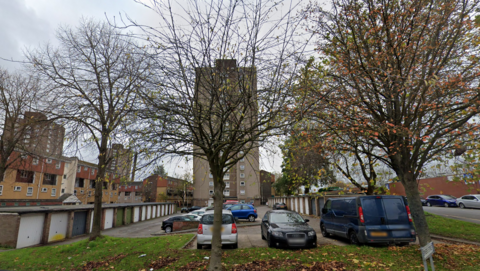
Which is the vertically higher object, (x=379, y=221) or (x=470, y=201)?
(x=379, y=221)

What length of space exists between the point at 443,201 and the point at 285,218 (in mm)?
30380

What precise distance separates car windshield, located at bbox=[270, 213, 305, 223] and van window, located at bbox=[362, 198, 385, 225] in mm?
2356

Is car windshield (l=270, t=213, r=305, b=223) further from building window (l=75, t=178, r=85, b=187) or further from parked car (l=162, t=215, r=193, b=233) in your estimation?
building window (l=75, t=178, r=85, b=187)

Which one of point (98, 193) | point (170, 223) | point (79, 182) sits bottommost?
point (170, 223)

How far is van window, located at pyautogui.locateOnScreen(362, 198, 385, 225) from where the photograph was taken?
343 inches

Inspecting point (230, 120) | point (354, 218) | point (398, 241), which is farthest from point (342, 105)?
point (398, 241)

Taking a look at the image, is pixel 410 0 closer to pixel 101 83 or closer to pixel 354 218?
pixel 354 218

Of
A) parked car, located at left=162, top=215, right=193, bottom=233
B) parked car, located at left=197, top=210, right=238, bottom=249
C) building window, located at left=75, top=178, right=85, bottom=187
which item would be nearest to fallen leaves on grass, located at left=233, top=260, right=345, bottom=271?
parked car, located at left=197, top=210, right=238, bottom=249

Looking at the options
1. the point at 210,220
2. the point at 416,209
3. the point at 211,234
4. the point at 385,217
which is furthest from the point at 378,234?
the point at 210,220

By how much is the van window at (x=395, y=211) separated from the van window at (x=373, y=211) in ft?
0.62

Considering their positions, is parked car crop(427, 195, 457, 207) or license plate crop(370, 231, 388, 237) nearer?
license plate crop(370, 231, 388, 237)

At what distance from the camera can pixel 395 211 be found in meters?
8.76

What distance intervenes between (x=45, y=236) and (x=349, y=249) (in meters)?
18.6

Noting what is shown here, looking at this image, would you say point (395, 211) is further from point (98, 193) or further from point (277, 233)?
point (98, 193)
